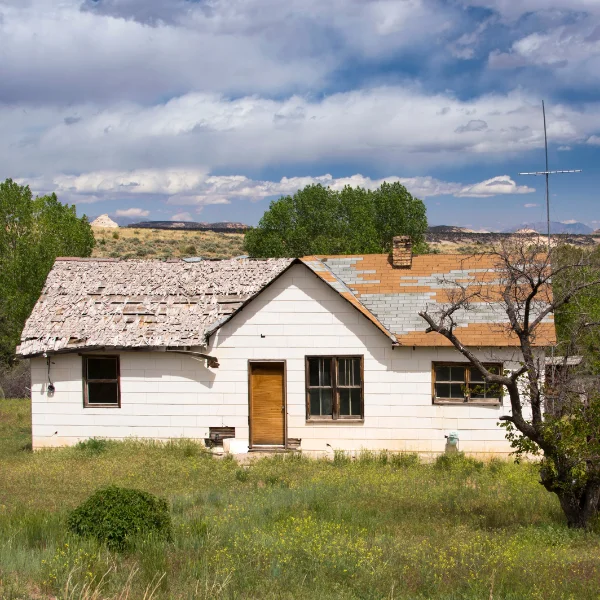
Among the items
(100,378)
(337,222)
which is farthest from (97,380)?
(337,222)

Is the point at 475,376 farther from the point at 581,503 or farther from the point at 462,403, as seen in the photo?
the point at 581,503

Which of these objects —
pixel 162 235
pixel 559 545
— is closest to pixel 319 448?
pixel 559 545

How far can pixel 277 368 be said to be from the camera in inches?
651

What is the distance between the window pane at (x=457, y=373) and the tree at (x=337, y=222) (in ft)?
72.5

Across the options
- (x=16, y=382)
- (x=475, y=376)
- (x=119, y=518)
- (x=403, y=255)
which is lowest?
(x=119, y=518)

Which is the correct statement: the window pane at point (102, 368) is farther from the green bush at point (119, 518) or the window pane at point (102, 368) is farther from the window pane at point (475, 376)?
the window pane at point (475, 376)

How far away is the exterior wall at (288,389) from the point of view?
1603cm

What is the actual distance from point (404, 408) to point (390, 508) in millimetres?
5061

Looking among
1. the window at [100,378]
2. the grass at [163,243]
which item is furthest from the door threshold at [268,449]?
the grass at [163,243]

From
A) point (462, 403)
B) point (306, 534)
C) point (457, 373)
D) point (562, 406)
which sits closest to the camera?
point (306, 534)

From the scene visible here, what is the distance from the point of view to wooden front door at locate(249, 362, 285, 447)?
650 inches

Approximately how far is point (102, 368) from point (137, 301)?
1920 mm

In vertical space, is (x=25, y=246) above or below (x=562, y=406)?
above

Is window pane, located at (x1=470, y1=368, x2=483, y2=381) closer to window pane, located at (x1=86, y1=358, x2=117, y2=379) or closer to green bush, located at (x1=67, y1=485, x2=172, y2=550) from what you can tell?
window pane, located at (x1=86, y1=358, x2=117, y2=379)
